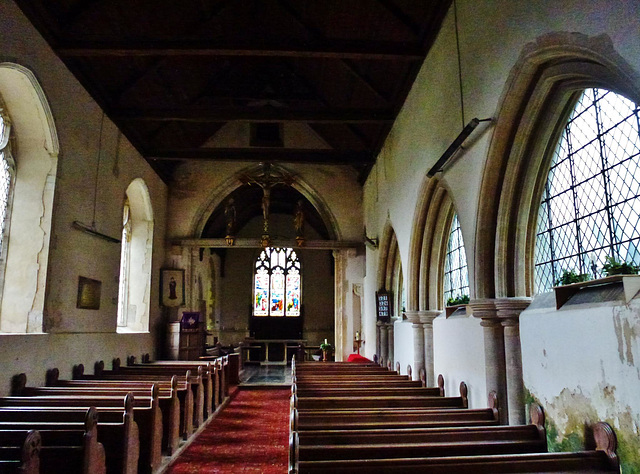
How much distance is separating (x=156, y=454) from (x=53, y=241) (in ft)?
9.87

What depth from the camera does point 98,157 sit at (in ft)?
23.4

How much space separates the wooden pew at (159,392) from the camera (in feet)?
15.3

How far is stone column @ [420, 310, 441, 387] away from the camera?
246 inches

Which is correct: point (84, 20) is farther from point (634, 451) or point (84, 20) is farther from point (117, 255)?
point (634, 451)

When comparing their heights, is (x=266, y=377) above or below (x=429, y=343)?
below

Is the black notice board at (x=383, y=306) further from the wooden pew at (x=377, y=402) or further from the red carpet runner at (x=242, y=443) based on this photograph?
the wooden pew at (x=377, y=402)

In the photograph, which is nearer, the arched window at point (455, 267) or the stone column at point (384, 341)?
the arched window at point (455, 267)

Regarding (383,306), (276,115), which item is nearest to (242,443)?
(383,306)

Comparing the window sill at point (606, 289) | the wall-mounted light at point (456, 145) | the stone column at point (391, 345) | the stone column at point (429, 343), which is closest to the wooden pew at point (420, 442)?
the window sill at point (606, 289)

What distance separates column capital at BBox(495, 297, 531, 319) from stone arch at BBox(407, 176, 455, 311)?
228 centimetres

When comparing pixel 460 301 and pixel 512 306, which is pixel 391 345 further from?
pixel 512 306

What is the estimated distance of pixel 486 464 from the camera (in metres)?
2.43

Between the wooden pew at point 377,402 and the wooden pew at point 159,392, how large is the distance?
1254mm

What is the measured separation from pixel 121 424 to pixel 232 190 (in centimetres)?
835
